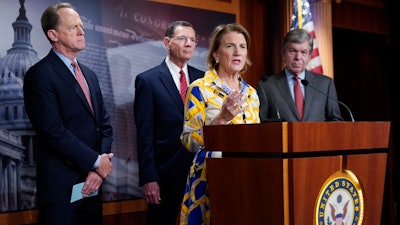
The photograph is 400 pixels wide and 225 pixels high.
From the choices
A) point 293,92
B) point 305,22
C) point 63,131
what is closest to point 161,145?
point 63,131

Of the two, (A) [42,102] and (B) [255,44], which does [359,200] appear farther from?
(B) [255,44]

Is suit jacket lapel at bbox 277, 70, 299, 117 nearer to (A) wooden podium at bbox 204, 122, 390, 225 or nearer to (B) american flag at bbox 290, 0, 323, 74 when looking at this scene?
(B) american flag at bbox 290, 0, 323, 74

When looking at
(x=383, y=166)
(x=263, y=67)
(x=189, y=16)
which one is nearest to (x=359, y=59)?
(x=263, y=67)

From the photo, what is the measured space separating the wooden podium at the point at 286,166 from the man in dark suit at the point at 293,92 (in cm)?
107

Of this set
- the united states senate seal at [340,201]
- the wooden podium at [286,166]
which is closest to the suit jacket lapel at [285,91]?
the wooden podium at [286,166]

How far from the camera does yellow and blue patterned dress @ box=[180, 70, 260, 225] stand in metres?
2.45

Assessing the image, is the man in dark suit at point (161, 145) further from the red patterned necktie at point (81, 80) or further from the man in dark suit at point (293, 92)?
the man in dark suit at point (293, 92)

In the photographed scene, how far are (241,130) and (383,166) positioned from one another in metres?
0.66

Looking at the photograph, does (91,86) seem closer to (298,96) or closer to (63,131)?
(63,131)

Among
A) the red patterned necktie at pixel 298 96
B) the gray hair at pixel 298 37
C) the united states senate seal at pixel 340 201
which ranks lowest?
the united states senate seal at pixel 340 201

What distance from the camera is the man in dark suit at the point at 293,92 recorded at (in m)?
3.33

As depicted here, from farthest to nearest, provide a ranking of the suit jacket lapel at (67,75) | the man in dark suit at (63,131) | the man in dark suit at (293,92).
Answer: the man in dark suit at (293,92)
the suit jacket lapel at (67,75)
the man in dark suit at (63,131)

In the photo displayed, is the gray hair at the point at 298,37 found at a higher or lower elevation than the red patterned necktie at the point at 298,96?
higher

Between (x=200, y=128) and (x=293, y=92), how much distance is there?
1.18 metres
